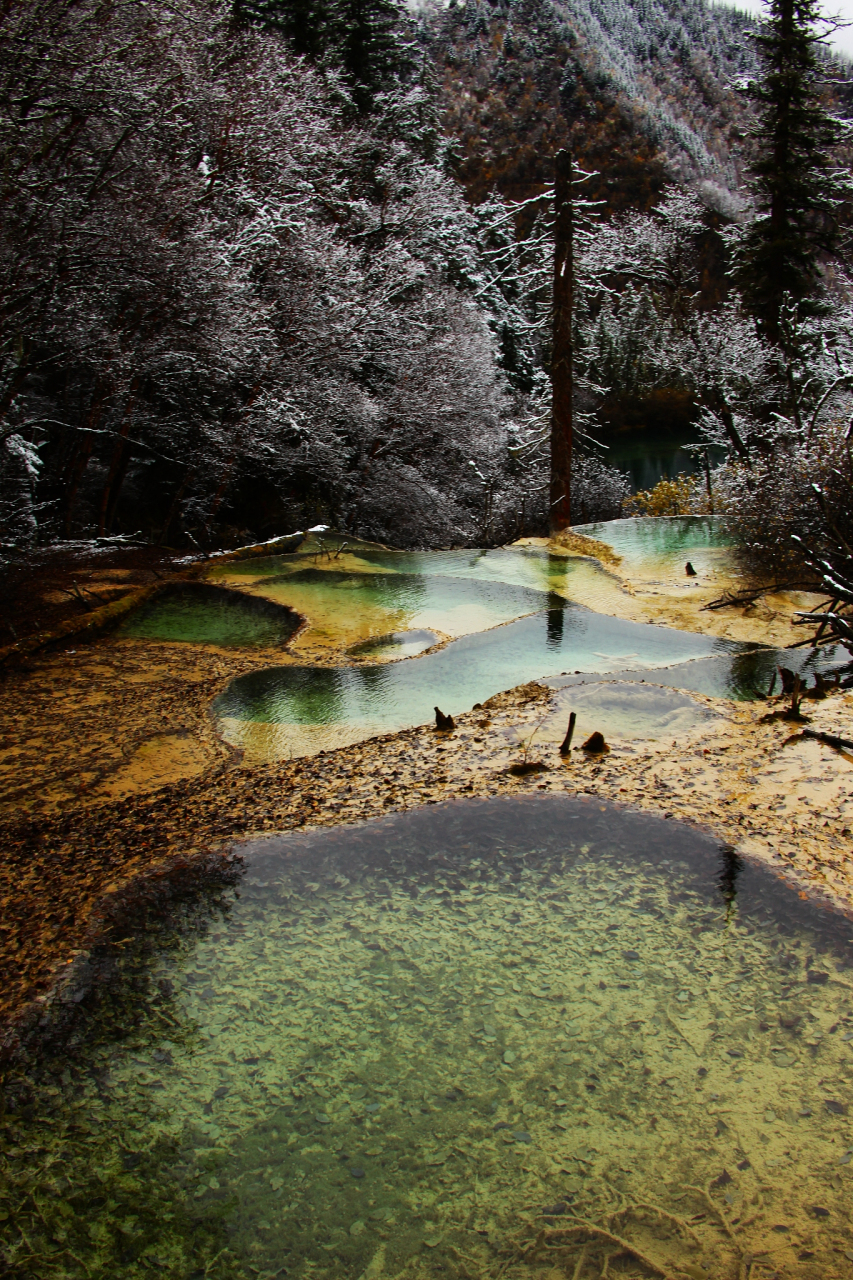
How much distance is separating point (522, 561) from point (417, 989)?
9.32 metres

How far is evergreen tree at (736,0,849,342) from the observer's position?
20.4m

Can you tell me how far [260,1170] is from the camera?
2668mm

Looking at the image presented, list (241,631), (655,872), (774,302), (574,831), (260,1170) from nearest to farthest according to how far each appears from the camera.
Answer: (260,1170), (655,872), (574,831), (241,631), (774,302)

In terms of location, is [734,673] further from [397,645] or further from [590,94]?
[590,94]

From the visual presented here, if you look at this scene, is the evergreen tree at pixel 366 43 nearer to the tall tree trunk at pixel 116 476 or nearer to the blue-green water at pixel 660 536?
the tall tree trunk at pixel 116 476

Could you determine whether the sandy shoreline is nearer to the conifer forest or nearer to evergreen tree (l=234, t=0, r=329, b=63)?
the conifer forest

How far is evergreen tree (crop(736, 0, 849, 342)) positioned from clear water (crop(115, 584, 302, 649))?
674 inches

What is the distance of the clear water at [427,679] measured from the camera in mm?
6277

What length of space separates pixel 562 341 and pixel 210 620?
9588mm

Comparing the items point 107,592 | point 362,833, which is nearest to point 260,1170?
point 362,833

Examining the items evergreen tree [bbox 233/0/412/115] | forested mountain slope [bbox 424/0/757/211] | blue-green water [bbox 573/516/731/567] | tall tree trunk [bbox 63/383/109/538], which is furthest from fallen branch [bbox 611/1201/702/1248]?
forested mountain slope [bbox 424/0/757/211]

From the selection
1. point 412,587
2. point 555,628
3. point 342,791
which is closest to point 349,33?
point 412,587

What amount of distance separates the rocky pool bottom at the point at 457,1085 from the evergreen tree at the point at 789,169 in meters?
20.8

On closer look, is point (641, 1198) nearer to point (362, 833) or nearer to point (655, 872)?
point (655, 872)
